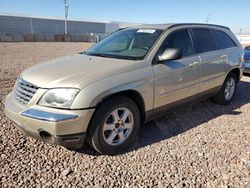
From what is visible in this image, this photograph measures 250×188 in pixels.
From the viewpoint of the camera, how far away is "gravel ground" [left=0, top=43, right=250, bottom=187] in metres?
2.72

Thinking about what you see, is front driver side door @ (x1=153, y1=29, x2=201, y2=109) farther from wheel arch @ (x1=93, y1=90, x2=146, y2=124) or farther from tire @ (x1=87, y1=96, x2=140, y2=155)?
tire @ (x1=87, y1=96, x2=140, y2=155)

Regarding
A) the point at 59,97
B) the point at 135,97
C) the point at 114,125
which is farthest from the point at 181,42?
the point at 59,97

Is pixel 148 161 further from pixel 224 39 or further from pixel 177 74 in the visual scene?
pixel 224 39

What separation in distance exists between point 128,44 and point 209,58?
160 cm

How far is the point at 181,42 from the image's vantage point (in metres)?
4.09

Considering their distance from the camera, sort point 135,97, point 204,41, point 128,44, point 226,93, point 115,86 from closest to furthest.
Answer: point 115,86 → point 135,97 → point 128,44 → point 204,41 → point 226,93

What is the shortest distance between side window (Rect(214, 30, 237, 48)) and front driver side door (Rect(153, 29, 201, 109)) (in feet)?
3.83

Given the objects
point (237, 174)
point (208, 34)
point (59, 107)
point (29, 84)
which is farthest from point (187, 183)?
point (208, 34)

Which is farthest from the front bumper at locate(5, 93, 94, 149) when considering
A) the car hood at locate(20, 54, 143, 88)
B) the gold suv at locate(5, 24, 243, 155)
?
the car hood at locate(20, 54, 143, 88)

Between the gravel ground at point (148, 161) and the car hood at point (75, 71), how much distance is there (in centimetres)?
99

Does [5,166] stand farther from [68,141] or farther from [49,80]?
[49,80]

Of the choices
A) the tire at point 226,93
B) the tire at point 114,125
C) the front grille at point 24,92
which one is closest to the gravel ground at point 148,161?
the tire at point 114,125

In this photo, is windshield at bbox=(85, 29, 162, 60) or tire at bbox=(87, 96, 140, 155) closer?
tire at bbox=(87, 96, 140, 155)

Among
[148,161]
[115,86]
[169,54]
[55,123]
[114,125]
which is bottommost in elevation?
[148,161]
